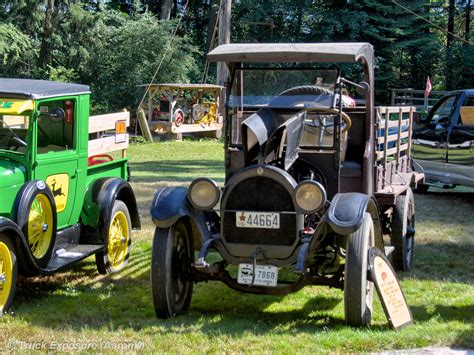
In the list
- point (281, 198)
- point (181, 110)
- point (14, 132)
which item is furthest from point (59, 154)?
point (181, 110)

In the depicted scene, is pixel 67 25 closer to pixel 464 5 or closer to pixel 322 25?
pixel 322 25

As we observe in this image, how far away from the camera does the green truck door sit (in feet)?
20.8

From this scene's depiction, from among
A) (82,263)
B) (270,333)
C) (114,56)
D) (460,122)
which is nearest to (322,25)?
(114,56)

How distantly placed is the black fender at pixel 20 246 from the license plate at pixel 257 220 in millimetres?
1644

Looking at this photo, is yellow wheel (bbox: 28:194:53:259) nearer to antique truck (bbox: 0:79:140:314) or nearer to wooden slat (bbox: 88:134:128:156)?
antique truck (bbox: 0:79:140:314)

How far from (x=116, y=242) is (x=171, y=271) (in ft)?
6.42

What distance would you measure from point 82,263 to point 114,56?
22.9 metres

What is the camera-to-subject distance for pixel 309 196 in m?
5.31

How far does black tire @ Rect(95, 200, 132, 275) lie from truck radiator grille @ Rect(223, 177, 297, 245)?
1888 millimetres

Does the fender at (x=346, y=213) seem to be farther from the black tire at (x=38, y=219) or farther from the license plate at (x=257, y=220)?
the black tire at (x=38, y=219)

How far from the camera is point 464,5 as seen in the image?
130ft

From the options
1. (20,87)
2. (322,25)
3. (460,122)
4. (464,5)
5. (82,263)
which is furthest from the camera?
(464,5)

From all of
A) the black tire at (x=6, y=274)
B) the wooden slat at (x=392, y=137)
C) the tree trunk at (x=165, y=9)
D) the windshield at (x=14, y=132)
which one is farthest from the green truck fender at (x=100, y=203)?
the tree trunk at (x=165, y=9)

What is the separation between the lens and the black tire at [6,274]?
5.48 metres
